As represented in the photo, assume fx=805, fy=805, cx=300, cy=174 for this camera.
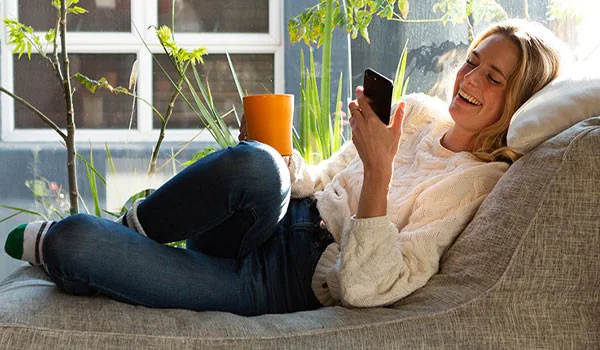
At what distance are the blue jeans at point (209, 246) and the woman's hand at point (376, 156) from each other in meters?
0.20

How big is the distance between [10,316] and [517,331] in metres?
0.85

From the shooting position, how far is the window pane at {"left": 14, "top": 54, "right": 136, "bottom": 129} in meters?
3.12

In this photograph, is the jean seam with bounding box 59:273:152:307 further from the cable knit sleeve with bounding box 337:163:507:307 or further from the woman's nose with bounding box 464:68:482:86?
the woman's nose with bounding box 464:68:482:86

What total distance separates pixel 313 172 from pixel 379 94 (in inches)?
23.1

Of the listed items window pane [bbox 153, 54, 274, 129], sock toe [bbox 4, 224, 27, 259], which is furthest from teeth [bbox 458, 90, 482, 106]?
window pane [bbox 153, 54, 274, 129]

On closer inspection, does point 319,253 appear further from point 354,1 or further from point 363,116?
point 354,1

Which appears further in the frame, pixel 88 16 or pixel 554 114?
pixel 88 16

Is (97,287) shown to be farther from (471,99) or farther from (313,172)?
(471,99)

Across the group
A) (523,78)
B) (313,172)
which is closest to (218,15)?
(313,172)

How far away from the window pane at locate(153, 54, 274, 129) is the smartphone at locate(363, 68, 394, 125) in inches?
68.5

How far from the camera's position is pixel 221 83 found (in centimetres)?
319

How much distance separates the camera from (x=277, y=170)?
61.9 inches

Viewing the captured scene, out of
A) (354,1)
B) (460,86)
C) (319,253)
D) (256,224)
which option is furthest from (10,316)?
(354,1)

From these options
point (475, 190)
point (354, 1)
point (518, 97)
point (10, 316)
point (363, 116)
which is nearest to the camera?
point (10, 316)
